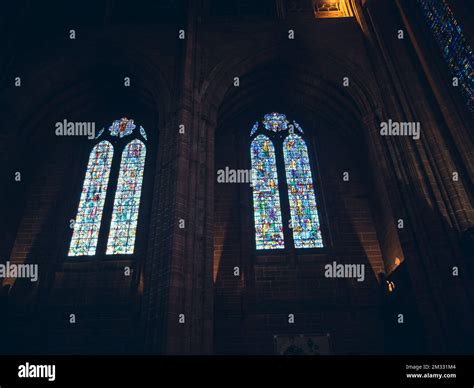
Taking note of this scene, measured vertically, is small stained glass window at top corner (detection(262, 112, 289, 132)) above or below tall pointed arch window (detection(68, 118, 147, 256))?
above

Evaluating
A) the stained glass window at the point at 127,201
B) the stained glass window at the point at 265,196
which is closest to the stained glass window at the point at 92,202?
the stained glass window at the point at 127,201

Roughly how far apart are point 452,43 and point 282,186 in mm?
5028

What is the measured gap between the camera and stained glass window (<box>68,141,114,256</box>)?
31.0 feet

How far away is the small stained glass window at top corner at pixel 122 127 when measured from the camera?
11492 mm

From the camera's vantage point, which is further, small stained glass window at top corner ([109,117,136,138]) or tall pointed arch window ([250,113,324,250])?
small stained glass window at top corner ([109,117,136,138])

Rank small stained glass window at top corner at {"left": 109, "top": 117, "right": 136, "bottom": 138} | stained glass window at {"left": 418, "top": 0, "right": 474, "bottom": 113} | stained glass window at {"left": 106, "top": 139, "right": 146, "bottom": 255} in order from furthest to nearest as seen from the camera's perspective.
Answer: small stained glass window at top corner at {"left": 109, "top": 117, "right": 136, "bottom": 138} → stained glass window at {"left": 106, "top": 139, "right": 146, "bottom": 255} → stained glass window at {"left": 418, "top": 0, "right": 474, "bottom": 113}

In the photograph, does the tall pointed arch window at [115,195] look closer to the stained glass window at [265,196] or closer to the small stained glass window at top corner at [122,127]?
the small stained glass window at top corner at [122,127]

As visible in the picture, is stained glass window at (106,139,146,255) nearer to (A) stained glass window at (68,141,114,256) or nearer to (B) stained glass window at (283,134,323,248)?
(A) stained glass window at (68,141,114,256)

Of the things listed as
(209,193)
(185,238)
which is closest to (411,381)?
(185,238)

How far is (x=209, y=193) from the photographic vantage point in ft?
Answer: 26.0

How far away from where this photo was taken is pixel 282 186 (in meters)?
10.3

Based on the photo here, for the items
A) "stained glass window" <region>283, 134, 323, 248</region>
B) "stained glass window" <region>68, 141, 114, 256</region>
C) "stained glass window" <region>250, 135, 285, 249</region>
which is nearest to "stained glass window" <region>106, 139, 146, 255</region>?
"stained glass window" <region>68, 141, 114, 256</region>

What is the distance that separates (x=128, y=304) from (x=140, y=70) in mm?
6178

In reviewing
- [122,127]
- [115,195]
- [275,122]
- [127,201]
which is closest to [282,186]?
[275,122]
